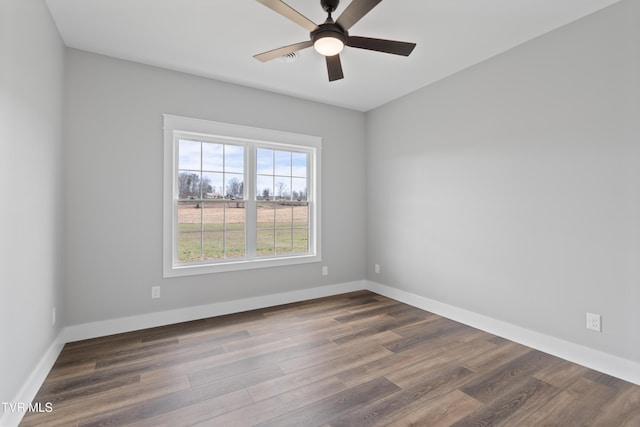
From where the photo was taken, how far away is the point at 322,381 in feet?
7.40

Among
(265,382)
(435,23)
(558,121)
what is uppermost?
(435,23)

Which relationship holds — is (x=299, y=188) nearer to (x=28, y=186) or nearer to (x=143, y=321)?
(x=143, y=321)

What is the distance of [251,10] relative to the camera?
7.96 feet

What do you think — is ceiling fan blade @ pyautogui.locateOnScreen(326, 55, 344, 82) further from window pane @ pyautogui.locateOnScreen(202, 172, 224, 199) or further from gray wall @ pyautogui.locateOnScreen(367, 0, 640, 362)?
window pane @ pyautogui.locateOnScreen(202, 172, 224, 199)

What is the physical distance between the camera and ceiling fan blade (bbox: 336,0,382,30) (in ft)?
5.98

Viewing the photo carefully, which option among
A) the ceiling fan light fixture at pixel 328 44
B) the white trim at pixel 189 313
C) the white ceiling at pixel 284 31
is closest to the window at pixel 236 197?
the white trim at pixel 189 313

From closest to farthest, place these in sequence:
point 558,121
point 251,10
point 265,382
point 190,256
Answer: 1. point 265,382
2. point 251,10
3. point 558,121
4. point 190,256

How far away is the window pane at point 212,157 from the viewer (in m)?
3.68

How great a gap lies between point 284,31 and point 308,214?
95.1 inches

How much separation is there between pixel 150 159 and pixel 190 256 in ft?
3.86

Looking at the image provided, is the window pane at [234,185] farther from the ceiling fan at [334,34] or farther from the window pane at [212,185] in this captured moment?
the ceiling fan at [334,34]

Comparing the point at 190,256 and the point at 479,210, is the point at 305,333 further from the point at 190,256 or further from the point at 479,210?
the point at 479,210

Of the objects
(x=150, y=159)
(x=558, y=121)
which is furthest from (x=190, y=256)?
(x=558, y=121)
